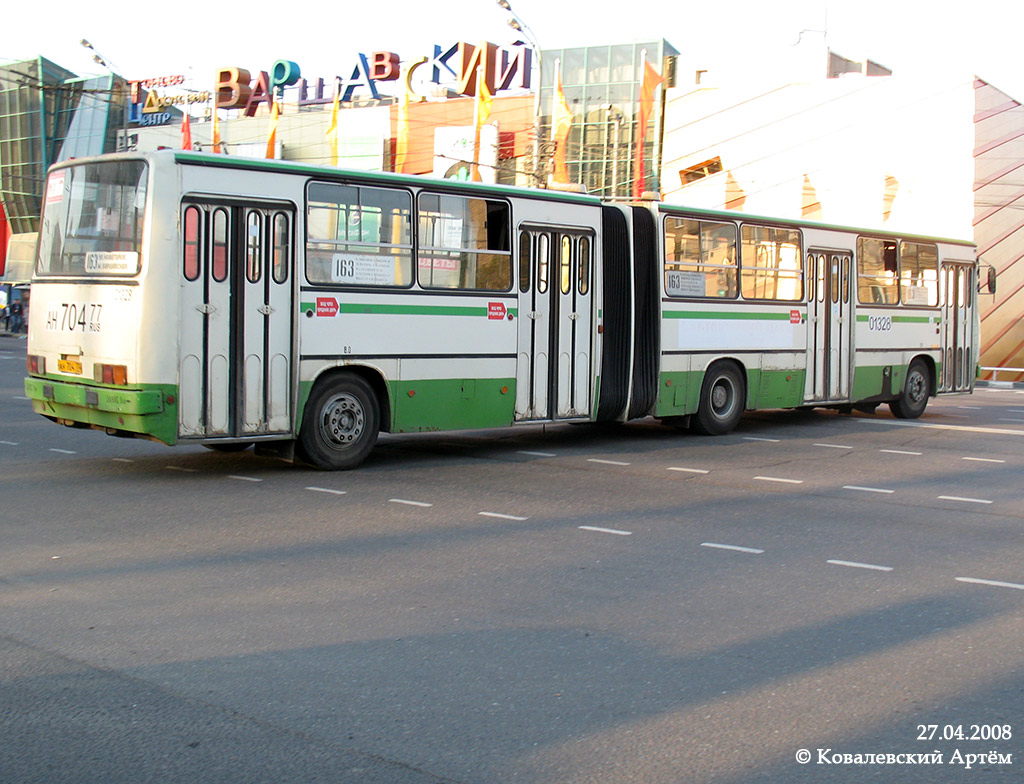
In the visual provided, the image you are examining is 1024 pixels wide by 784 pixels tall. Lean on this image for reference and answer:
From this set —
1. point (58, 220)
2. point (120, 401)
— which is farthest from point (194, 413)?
point (58, 220)

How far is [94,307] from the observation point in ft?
35.3

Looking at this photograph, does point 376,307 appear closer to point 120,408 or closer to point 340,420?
point 340,420

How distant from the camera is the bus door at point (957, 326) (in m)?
19.9

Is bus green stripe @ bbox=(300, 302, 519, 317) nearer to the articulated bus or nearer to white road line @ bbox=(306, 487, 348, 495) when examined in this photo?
the articulated bus

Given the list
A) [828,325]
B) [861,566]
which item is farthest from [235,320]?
[828,325]

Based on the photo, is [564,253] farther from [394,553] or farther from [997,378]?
[997,378]

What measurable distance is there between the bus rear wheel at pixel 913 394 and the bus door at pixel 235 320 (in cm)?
1198

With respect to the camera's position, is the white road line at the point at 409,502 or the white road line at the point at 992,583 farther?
the white road line at the point at 409,502

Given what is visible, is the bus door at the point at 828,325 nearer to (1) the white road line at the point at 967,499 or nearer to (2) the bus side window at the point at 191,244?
(1) the white road line at the point at 967,499

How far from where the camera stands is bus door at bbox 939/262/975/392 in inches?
783

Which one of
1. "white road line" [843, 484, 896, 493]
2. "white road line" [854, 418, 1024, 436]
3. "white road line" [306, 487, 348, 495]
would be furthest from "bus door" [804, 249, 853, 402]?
"white road line" [306, 487, 348, 495]

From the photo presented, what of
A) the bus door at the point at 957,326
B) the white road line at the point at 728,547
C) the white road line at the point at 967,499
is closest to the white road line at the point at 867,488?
the white road line at the point at 967,499

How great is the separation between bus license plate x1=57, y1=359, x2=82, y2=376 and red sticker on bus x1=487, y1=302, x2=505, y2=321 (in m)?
4.45

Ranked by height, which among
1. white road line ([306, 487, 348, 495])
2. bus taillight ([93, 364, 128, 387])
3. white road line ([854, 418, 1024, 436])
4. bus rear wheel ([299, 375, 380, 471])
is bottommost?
white road line ([306, 487, 348, 495])
